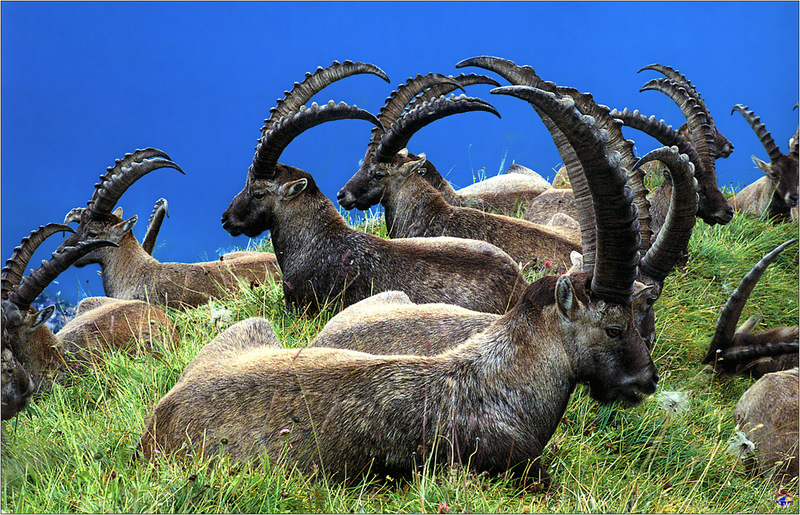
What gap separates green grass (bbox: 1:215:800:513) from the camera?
4.19 meters

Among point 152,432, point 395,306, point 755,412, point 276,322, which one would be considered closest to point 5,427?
point 152,432

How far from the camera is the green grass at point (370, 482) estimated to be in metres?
4.19

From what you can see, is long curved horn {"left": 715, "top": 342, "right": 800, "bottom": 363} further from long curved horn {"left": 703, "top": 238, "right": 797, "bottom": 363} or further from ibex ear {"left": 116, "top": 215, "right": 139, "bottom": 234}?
ibex ear {"left": 116, "top": 215, "right": 139, "bottom": 234}

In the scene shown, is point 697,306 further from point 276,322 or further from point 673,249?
point 276,322

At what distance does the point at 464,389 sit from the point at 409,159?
673 cm

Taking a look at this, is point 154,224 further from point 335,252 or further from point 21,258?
point 335,252

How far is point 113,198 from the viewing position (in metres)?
10.5

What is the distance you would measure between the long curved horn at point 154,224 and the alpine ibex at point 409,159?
141 inches

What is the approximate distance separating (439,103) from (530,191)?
3821 mm

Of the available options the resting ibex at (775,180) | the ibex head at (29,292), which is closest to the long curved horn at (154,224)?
the ibex head at (29,292)

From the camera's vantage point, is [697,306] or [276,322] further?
[697,306]

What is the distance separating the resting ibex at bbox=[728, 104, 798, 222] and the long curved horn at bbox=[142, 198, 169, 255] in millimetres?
9548

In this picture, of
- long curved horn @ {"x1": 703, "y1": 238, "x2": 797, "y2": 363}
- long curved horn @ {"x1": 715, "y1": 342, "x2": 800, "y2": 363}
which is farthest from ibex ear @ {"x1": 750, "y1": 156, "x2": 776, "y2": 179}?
long curved horn @ {"x1": 715, "y1": 342, "x2": 800, "y2": 363}

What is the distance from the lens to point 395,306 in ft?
21.1
